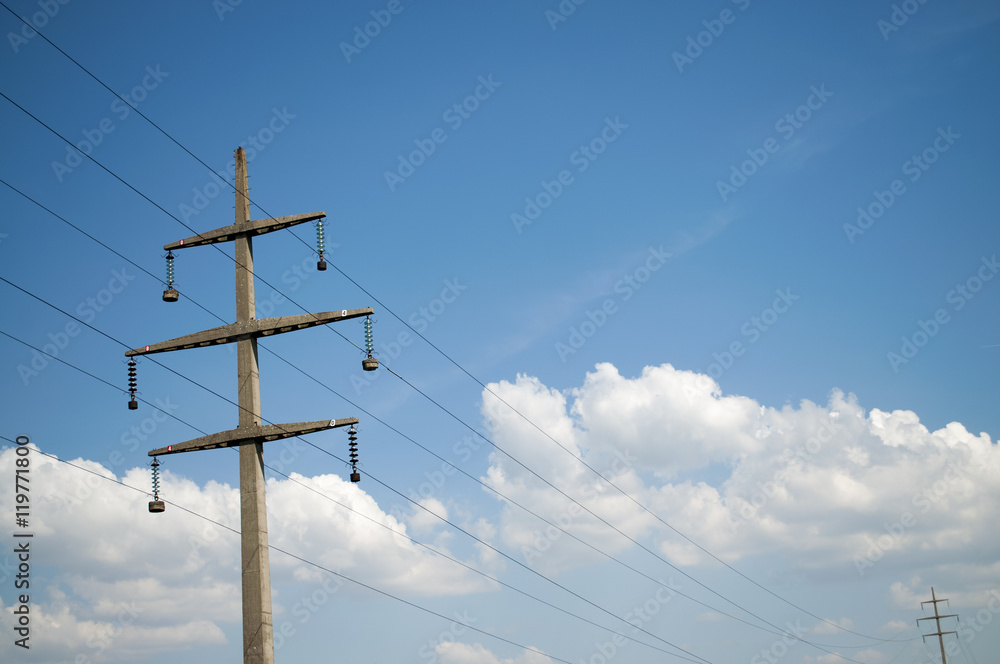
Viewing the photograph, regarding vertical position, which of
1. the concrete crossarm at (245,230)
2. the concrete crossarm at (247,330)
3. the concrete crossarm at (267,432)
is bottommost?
the concrete crossarm at (267,432)

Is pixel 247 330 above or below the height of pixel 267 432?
above

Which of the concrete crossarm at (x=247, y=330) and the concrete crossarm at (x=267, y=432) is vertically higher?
the concrete crossarm at (x=247, y=330)

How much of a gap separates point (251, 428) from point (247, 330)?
263cm

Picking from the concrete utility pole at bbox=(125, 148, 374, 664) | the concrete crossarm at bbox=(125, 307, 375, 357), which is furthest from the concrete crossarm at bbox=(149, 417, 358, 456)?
the concrete crossarm at bbox=(125, 307, 375, 357)

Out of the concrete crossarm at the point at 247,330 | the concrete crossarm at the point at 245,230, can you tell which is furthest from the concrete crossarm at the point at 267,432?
the concrete crossarm at the point at 245,230

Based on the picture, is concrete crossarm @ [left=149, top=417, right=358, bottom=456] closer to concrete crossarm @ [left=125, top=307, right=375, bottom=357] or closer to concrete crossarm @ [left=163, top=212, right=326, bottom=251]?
concrete crossarm @ [left=125, top=307, right=375, bottom=357]

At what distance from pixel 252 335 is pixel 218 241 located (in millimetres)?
3128

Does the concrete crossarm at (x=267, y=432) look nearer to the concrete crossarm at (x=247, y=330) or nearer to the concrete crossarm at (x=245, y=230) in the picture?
the concrete crossarm at (x=247, y=330)

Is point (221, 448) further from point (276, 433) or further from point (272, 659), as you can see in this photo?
point (272, 659)

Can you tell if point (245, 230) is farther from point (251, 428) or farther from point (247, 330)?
point (251, 428)

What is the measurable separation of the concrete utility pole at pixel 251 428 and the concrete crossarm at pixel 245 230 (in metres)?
0.03

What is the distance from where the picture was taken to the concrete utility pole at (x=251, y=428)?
24422 mm

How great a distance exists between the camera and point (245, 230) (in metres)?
26.8

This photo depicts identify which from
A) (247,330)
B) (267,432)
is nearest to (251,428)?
(267,432)
